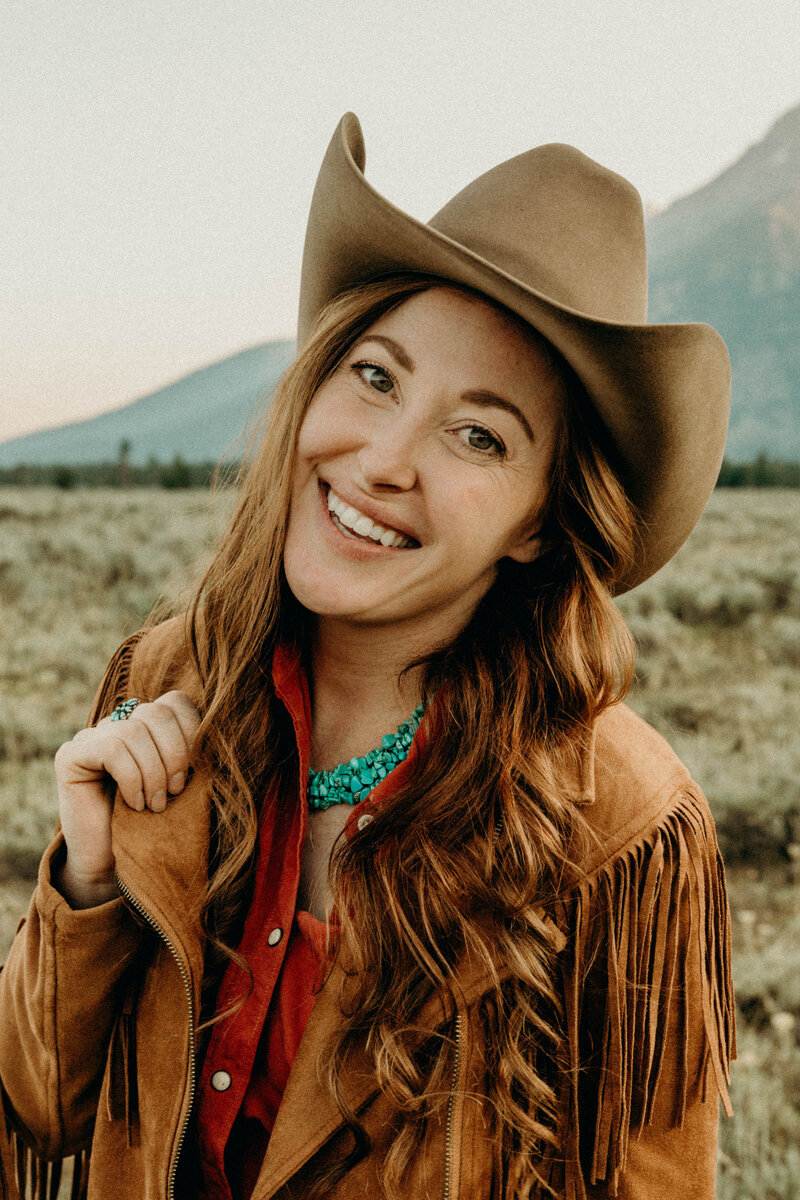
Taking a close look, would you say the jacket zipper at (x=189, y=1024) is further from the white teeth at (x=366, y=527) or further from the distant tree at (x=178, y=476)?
the distant tree at (x=178, y=476)

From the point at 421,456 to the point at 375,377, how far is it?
0.68 feet

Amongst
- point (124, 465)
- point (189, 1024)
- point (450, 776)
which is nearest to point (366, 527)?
point (450, 776)

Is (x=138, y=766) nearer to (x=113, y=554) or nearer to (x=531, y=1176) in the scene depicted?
(x=531, y=1176)

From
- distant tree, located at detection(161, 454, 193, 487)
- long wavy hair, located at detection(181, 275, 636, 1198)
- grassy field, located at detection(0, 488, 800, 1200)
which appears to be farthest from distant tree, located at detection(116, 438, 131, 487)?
long wavy hair, located at detection(181, 275, 636, 1198)

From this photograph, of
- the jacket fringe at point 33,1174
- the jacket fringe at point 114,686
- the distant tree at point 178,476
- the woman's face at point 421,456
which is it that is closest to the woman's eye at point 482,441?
the woman's face at point 421,456

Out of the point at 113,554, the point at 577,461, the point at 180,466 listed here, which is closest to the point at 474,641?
the point at 577,461

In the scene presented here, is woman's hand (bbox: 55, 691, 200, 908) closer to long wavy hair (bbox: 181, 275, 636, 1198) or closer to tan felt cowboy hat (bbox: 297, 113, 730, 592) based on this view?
long wavy hair (bbox: 181, 275, 636, 1198)

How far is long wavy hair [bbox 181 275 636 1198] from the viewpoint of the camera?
1.59 metres

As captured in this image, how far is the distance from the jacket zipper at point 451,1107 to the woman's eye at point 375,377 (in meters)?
1.17

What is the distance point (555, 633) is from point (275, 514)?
656 millimetres

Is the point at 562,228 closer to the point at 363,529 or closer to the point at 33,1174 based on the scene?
the point at 363,529

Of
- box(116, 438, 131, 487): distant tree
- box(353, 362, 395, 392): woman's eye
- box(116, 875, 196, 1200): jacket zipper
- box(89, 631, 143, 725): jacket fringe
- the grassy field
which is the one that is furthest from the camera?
box(116, 438, 131, 487): distant tree

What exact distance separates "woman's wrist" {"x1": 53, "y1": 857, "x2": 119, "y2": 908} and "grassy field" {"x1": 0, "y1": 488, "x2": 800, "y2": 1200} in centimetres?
92

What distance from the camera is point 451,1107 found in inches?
61.1
